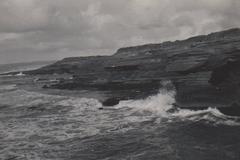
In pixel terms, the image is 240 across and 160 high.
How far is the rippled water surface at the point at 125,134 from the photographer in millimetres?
18594

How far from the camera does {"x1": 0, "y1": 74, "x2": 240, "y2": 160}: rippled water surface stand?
1859 centimetres

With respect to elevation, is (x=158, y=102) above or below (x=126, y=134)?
above

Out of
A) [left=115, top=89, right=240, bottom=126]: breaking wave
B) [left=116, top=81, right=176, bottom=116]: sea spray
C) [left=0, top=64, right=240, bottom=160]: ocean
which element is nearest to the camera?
[left=0, top=64, right=240, bottom=160]: ocean

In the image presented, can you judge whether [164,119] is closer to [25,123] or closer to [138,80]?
[25,123]

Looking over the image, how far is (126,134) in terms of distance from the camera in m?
22.8

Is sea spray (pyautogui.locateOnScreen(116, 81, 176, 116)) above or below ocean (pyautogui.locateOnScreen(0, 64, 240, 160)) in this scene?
above

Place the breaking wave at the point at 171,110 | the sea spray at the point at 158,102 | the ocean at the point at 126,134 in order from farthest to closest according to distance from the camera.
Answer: the sea spray at the point at 158,102 → the breaking wave at the point at 171,110 → the ocean at the point at 126,134

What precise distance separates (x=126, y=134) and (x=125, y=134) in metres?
0.07

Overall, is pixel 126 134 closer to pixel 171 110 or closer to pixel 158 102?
pixel 171 110

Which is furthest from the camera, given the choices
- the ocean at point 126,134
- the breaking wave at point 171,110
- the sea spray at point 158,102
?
the sea spray at point 158,102

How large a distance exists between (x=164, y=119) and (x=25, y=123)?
1160cm

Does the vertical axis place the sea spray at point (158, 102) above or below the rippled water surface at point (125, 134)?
above

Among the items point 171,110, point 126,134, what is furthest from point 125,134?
point 171,110

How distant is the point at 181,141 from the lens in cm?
2020
